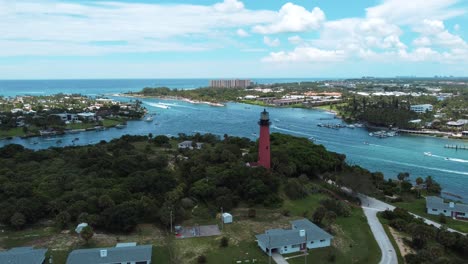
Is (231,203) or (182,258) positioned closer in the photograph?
(182,258)

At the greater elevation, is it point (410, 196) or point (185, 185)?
point (185, 185)

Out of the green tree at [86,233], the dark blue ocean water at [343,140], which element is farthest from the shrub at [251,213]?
the dark blue ocean water at [343,140]

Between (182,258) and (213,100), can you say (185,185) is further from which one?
(213,100)

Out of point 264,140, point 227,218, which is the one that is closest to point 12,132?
point 264,140

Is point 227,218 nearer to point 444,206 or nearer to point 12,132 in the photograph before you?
point 444,206

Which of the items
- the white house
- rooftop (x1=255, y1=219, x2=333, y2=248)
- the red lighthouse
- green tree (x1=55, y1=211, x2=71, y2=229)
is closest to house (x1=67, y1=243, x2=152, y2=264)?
green tree (x1=55, y1=211, x2=71, y2=229)

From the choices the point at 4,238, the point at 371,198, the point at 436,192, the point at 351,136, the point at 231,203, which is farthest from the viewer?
the point at 351,136

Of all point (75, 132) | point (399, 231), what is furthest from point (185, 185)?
point (75, 132)

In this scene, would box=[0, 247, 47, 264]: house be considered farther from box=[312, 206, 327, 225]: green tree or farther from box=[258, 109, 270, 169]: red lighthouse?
box=[258, 109, 270, 169]: red lighthouse
